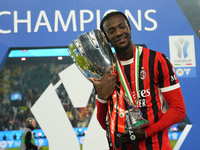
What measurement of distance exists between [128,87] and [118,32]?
1.00 feet

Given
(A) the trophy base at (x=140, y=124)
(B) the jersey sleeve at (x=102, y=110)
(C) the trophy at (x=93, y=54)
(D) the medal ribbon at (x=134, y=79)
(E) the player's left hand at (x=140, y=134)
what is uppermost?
(C) the trophy at (x=93, y=54)

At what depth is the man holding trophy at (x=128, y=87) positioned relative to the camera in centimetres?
120

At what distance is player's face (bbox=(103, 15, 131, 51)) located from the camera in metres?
1.30

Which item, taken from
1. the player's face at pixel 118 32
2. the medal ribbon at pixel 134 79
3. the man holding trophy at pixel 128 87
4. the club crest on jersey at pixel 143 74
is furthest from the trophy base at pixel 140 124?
the player's face at pixel 118 32

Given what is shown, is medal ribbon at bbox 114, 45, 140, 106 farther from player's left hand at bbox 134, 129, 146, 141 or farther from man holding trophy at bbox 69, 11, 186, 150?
player's left hand at bbox 134, 129, 146, 141

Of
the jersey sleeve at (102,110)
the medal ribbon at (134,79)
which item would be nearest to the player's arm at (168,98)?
the medal ribbon at (134,79)

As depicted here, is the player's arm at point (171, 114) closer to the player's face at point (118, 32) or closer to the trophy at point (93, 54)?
the trophy at point (93, 54)

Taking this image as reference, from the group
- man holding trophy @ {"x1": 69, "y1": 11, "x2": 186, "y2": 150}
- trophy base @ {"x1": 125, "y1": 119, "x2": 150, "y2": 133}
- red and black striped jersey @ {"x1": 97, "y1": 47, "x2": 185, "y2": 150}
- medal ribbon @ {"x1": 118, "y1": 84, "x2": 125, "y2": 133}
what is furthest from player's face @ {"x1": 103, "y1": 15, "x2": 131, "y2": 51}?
trophy base @ {"x1": 125, "y1": 119, "x2": 150, "y2": 133}

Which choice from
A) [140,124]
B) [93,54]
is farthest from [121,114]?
[93,54]

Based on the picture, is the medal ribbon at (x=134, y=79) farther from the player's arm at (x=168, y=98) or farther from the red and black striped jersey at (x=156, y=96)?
the player's arm at (x=168, y=98)

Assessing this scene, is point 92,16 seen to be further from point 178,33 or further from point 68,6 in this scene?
point 178,33

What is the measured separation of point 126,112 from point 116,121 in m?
0.07

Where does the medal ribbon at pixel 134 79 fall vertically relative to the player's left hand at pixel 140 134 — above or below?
above

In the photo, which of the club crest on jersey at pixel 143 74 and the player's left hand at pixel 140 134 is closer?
the player's left hand at pixel 140 134
